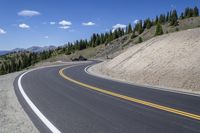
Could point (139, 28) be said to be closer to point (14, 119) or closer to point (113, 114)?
point (113, 114)

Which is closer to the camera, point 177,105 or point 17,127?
point 17,127

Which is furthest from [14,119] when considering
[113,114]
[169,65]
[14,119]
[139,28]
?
[139,28]

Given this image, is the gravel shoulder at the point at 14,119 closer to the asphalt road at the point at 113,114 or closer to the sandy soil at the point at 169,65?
the asphalt road at the point at 113,114

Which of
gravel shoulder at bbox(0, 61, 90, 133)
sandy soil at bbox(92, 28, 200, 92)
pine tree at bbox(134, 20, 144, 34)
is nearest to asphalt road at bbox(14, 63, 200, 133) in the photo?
gravel shoulder at bbox(0, 61, 90, 133)

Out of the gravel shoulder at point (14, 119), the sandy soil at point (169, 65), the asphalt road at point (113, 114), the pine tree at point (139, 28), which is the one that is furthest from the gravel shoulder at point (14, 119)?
the pine tree at point (139, 28)

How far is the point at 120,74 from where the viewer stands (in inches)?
924

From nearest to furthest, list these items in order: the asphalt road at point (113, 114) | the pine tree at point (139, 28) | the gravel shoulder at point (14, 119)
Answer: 1. the asphalt road at point (113, 114)
2. the gravel shoulder at point (14, 119)
3. the pine tree at point (139, 28)

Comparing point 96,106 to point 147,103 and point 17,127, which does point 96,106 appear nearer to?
point 147,103

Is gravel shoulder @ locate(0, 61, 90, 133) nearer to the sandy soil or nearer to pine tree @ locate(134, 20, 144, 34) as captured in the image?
the sandy soil

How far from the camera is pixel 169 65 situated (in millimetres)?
19188

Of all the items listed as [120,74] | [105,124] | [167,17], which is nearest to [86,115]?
[105,124]

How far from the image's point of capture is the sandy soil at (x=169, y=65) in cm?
1598

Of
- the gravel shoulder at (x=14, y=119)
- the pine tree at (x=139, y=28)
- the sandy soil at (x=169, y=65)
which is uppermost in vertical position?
the pine tree at (x=139, y=28)

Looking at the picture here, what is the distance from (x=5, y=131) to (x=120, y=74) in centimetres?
1683
